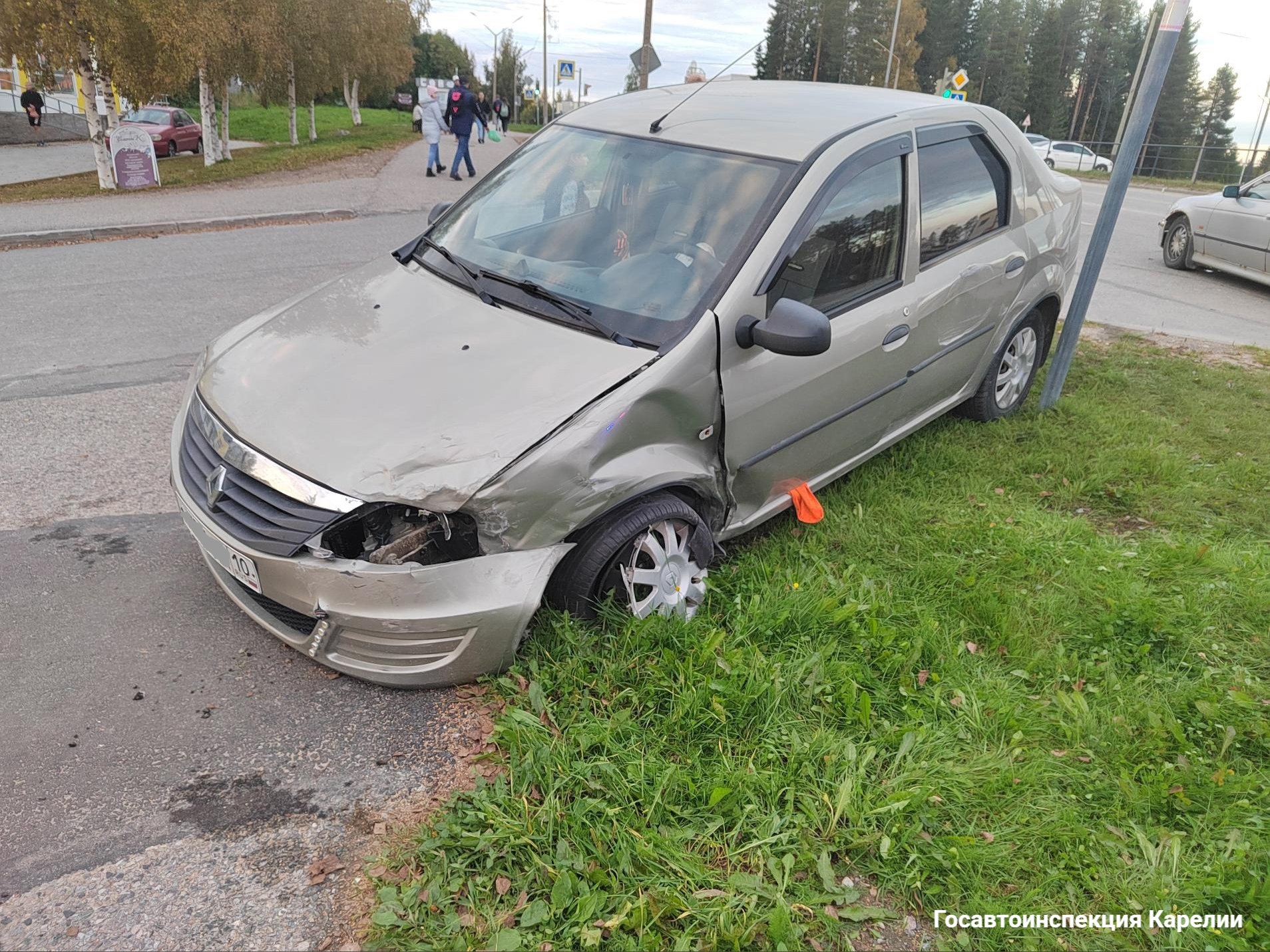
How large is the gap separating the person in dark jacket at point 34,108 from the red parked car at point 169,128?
3.63m

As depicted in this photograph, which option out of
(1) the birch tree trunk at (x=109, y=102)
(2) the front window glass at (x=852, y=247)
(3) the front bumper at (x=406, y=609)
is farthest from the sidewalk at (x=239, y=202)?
(3) the front bumper at (x=406, y=609)

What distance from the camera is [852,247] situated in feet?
12.0

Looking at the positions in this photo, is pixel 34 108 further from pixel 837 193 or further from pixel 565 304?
pixel 837 193

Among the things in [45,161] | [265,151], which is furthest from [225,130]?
[45,161]

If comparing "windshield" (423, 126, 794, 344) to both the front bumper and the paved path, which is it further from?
the paved path

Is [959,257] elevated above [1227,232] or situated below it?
above

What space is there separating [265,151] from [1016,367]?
25.7 meters

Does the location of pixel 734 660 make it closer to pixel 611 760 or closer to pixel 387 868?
pixel 611 760

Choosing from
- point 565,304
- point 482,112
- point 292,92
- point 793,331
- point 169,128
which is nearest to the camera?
point 793,331

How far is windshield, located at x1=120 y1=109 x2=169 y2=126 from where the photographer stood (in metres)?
25.8

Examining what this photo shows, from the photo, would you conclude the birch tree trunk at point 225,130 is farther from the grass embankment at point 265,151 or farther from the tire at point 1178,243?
the tire at point 1178,243

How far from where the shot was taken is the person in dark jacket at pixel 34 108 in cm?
2762

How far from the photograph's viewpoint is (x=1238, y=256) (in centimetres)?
996

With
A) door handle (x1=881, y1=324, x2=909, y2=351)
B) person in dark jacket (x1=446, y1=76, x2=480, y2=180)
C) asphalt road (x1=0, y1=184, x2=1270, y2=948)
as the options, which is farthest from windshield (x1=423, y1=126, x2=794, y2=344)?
person in dark jacket (x1=446, y1=76, x2=480, y2=180)
